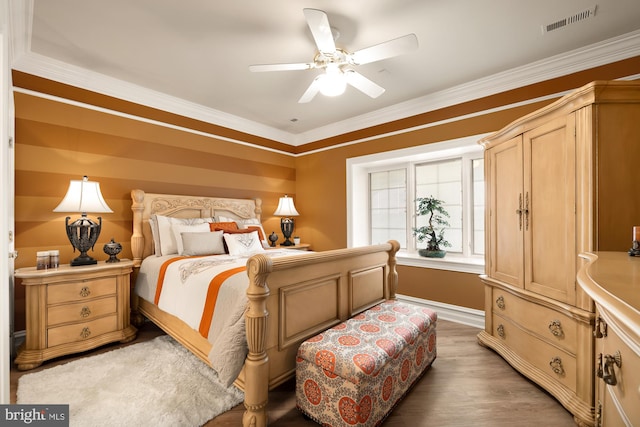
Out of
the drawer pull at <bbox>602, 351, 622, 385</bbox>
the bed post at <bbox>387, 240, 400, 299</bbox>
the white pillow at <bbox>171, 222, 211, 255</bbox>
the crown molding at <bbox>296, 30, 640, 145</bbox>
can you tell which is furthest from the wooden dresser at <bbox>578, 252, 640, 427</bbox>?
the white pillow at <bbox>171, 222, 211, 255</bbox>

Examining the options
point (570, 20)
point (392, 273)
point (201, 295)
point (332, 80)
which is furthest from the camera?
point (392, 273)

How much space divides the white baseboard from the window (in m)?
0.46

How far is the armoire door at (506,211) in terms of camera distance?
2.18 m

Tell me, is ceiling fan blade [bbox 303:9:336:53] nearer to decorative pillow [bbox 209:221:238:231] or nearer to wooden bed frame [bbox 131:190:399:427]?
wooden bed frame [bbox 131:190:399:427]

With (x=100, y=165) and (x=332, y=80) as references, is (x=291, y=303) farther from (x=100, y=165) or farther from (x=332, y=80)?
(x=100, y=165)

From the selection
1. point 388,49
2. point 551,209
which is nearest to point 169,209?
point 388,49

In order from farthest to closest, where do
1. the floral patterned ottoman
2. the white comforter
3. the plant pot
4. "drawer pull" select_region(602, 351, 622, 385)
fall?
the plant pot
the white comforter
the floral patterned ottoman
"drawer pull" select_region(602, 351, 622, 385)

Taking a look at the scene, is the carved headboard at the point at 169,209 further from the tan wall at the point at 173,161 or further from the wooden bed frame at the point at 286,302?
the tan wall at the point at 173,161

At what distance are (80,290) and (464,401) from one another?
312cm

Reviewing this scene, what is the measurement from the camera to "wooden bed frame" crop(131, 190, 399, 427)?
4.87 feet

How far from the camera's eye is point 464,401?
5.99 feet

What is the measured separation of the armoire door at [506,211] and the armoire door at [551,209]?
0.22ft

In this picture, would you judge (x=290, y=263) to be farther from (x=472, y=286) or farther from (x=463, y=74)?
(x=463, y=74)

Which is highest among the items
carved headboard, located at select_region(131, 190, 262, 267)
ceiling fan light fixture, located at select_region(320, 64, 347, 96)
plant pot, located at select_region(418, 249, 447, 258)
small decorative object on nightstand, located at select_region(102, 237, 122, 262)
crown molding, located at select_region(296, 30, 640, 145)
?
crown molding, located at select_region(296, 30, 640, 145)
